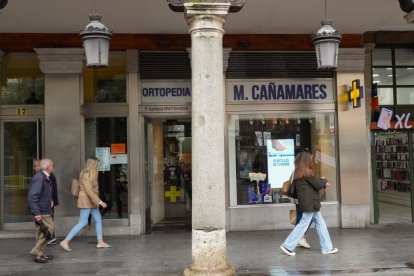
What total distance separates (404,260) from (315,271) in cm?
159

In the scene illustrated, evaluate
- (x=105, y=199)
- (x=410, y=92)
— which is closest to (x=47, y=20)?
(x=105, y=199)

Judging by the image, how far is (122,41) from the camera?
995 cm

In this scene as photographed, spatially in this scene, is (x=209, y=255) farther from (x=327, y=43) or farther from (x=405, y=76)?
(x=405, y=76)

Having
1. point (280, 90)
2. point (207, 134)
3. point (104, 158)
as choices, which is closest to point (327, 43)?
point (207, 134)

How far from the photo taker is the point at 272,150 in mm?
→ 10539

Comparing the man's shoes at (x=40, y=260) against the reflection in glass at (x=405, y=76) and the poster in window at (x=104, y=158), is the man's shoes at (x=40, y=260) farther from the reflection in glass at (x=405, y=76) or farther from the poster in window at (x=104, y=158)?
the reflection in glass at (x=405, y=76)

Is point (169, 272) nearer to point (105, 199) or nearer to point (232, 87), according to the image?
point (105, 199)

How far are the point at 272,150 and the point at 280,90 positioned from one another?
134 cm

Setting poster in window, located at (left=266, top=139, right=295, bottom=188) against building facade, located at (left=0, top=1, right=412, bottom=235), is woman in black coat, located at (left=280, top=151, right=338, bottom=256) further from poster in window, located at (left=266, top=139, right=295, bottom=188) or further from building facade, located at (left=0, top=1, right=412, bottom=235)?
poster in window, located at (left=266, top=139, right=295, bottom=188)

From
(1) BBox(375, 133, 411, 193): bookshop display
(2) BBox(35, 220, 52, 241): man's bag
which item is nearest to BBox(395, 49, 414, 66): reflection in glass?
(1) BBox(375, 133, 411, 193): bookshop display

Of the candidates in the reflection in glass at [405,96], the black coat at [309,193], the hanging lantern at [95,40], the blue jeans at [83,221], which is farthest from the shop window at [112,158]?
the reflection in glass at [405,96]

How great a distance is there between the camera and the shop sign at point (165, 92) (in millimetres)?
10055

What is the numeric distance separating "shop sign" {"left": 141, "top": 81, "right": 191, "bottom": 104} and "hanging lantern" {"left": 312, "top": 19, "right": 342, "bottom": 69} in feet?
11.5

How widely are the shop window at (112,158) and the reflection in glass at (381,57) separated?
19.8 ft
